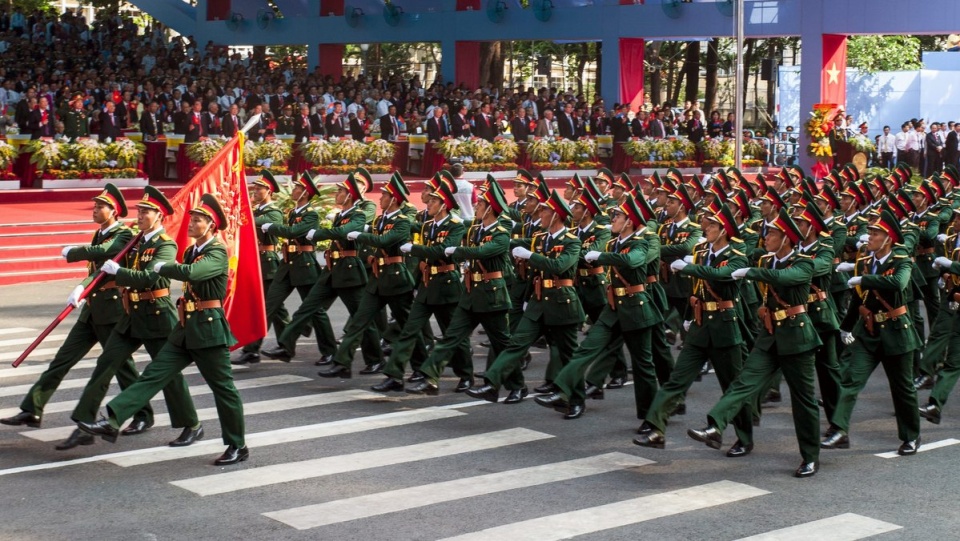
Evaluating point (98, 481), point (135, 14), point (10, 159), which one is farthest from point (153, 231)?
point (135, 14)

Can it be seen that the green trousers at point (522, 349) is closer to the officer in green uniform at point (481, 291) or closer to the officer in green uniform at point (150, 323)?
the officer in green uniform at point (481, 291)

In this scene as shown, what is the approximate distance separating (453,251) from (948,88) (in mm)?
34107

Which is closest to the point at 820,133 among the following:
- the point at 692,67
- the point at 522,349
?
the point at 692,67

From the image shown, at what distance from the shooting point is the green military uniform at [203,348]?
979 centimetres

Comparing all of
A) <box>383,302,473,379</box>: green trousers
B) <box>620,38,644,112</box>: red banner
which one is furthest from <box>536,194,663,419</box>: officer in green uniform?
<box>620,38,644,112</box>: red banner

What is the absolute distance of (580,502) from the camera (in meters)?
8.95

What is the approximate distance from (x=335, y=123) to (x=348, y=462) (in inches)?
797

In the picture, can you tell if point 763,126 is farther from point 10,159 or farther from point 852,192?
point 852,192

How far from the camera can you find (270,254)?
592 inches

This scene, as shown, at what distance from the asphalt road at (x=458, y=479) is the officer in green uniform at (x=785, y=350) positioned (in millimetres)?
306

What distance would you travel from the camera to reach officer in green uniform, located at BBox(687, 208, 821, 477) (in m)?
9.88

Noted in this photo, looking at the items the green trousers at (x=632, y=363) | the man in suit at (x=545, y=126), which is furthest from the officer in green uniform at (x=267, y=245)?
the man in suit at (x=545, y=126)

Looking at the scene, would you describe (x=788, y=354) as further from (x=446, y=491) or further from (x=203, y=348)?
(x=203, y=348)

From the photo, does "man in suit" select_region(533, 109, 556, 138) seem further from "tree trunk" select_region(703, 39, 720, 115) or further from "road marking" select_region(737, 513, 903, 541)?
"road marking" select_region(737, 513, 903, 541)
